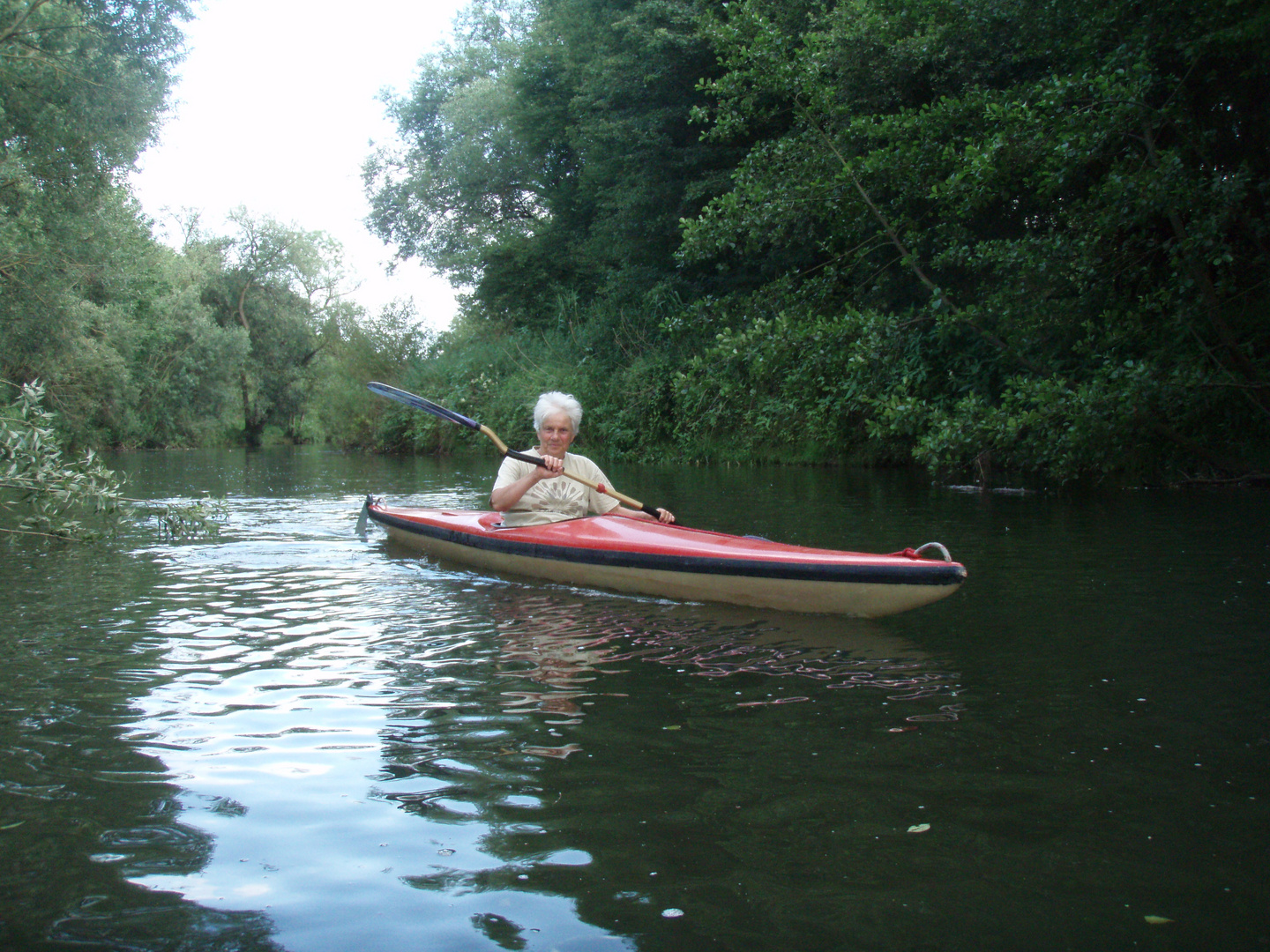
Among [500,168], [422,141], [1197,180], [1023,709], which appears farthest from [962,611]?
[422,141]

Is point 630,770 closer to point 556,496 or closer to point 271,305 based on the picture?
point 556,496

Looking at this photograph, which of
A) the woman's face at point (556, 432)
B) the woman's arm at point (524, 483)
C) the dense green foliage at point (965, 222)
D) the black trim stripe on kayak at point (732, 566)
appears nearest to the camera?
the black trim stripe on kayak at point (732, 566)

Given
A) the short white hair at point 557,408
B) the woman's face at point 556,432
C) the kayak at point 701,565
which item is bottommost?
the kayak at point 701,565

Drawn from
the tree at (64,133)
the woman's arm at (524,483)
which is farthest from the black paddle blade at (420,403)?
the tree at (64,133)

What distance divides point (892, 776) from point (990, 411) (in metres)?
6.58

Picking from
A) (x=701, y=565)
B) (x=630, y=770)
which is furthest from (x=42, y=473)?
(x=630, y=770)

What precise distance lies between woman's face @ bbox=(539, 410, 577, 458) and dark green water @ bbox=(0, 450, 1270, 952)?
102 cm

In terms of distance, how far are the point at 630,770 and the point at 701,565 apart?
204 cm

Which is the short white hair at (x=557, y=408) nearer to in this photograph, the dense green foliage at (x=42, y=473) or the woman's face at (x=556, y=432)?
the woman's face at (x=556, y=432)

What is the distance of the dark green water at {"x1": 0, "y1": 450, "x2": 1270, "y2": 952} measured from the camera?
72.7 inches

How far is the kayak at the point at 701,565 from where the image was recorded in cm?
403

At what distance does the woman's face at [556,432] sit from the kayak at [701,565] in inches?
18.1

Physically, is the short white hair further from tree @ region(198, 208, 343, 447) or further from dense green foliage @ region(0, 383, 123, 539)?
tree @ region(198, 208, 343, 447)

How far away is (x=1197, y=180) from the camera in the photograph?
8016mm
